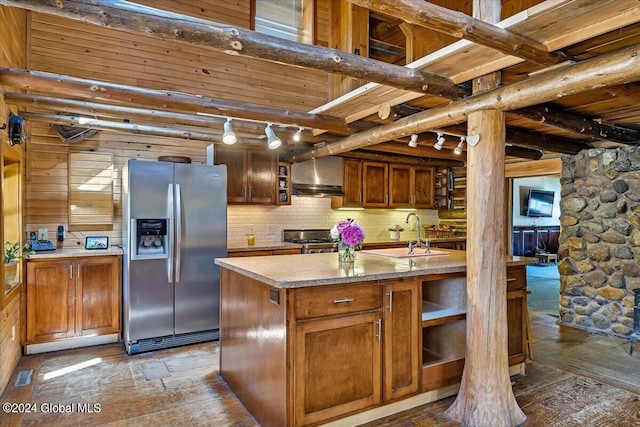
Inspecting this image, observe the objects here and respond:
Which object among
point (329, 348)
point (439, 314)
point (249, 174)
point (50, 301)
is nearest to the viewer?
point (329, 348)

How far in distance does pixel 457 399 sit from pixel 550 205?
9.54 metres

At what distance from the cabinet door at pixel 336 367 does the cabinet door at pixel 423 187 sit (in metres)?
4.56

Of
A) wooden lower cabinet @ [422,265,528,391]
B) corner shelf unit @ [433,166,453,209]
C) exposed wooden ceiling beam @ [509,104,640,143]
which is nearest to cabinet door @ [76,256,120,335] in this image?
wooden lower cabinet @ [422,265,528,391]

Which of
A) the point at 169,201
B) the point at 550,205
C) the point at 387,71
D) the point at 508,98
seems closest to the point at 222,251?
the point at 169,201

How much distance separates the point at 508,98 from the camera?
104 inches

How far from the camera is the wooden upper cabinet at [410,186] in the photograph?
6676 mm

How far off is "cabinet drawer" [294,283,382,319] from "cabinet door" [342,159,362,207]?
11.7 feet

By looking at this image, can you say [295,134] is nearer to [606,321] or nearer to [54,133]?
[54,133]

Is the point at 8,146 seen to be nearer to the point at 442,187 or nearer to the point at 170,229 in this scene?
the point at 170,229

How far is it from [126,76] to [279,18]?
7.67 feet

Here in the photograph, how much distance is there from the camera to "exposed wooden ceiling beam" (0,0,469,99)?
1708 millimetres

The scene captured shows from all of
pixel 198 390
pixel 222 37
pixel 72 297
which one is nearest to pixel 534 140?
pixel 222 37

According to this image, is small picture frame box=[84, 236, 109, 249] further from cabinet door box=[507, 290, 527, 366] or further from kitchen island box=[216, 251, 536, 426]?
cabinet door box=[507, 290, 527, 366]

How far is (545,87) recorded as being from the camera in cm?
249
